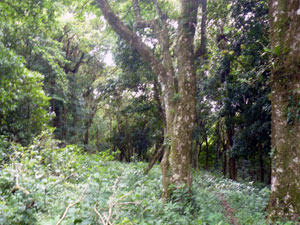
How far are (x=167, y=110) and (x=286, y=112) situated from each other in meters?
2.39

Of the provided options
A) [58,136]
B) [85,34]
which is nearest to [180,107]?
[58,136]

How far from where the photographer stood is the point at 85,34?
17781 millimetres

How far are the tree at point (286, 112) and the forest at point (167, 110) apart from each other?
16 mm

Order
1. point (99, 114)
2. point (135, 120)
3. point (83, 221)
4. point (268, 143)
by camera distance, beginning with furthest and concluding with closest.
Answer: point (99, 114), point (135, 120), point (268, 143), point (83, 221)

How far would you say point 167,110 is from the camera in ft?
17.7

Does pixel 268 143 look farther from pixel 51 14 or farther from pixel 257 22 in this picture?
pixel 51 14

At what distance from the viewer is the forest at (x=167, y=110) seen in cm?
314

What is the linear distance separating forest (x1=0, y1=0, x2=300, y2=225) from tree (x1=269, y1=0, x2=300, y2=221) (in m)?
0.02

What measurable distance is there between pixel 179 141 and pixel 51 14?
15.3 ft

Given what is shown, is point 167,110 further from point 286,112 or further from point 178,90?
point 286,112

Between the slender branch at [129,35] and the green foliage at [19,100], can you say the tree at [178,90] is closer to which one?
the slender branch at [129,35]

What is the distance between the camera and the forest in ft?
10.3

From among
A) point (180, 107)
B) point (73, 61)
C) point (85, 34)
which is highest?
point (85, 34)

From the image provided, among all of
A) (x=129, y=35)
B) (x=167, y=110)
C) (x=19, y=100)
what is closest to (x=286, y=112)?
(x=167, y=110)
